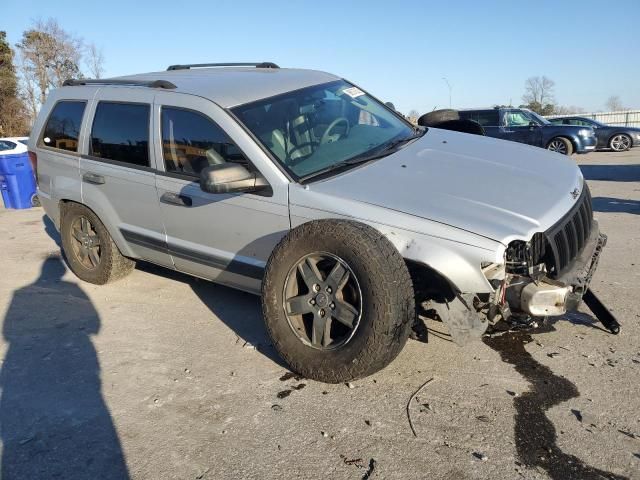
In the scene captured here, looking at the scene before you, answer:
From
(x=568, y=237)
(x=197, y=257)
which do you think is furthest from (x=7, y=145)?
(x=568, y=237)

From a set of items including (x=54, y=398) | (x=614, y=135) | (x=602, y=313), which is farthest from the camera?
(x=614, y=135)

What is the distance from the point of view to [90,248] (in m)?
5.44

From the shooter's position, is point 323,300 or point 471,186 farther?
point 471,186

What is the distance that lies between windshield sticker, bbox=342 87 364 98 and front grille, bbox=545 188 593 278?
2.01 m

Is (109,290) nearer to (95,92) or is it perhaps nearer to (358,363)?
(95,92)

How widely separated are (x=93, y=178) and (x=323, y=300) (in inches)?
107

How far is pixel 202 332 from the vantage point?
171 inches

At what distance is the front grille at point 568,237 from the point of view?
322cm

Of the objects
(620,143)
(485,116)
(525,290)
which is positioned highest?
(525,290)

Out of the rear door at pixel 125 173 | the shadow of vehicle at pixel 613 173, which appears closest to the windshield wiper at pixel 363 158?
the rear door at pixel 125 173

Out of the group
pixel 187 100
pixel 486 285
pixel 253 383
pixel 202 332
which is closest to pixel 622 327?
pixel 486 285

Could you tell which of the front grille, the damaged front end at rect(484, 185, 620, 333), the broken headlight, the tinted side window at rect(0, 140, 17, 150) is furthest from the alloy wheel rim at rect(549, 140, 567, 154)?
the broken headlight

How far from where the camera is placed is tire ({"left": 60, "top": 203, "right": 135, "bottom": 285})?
5.23 metres

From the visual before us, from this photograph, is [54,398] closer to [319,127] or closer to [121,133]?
[121,133]
